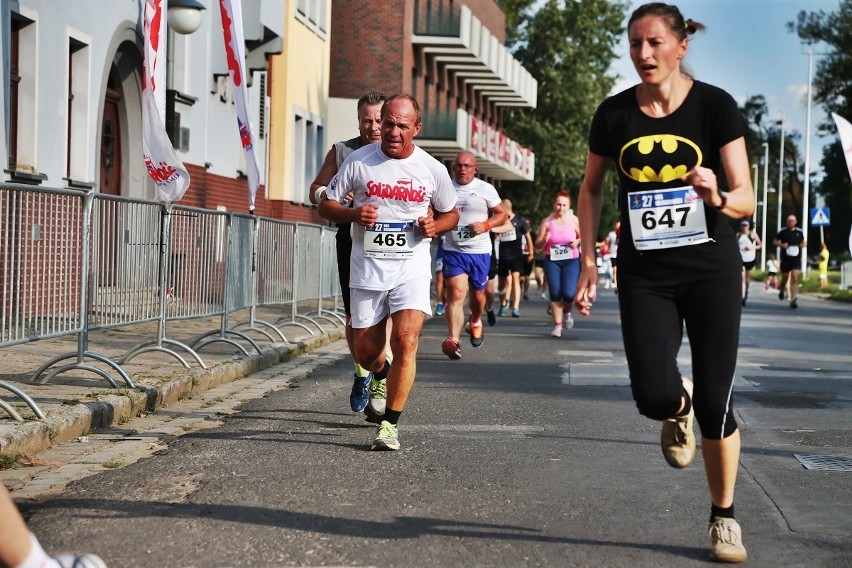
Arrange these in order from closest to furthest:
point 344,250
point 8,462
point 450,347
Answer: point 8,462 < point 344,250 < point 450,347

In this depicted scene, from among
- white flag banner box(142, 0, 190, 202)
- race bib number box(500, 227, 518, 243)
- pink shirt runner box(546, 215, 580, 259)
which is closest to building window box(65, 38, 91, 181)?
pink shirt runner box(546, 215, 580, 259)

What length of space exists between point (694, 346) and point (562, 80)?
67.9 metres

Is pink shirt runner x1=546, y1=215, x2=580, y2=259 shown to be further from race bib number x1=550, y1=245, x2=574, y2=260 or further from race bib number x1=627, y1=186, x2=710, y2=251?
race bib number x1=627, y1=186, x2=710, y2=251

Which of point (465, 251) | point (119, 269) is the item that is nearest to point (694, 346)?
point (119, 269)

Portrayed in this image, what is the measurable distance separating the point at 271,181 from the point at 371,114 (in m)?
23.7

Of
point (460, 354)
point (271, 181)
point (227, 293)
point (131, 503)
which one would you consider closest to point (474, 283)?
point (460, 354)

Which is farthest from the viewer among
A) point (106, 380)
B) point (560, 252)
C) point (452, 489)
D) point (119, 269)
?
point (560, 252)

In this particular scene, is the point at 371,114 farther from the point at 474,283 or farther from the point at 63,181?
the point at 63,181

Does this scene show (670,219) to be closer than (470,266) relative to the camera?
Yes

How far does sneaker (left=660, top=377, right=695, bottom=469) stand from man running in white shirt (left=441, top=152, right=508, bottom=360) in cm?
875

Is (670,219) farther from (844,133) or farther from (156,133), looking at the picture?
(844,133)

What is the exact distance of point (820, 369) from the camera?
14898 mm

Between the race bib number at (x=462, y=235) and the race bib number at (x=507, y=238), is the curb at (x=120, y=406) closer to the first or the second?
the race bib number at (x=462, y=235)

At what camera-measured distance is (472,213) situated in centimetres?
1596
